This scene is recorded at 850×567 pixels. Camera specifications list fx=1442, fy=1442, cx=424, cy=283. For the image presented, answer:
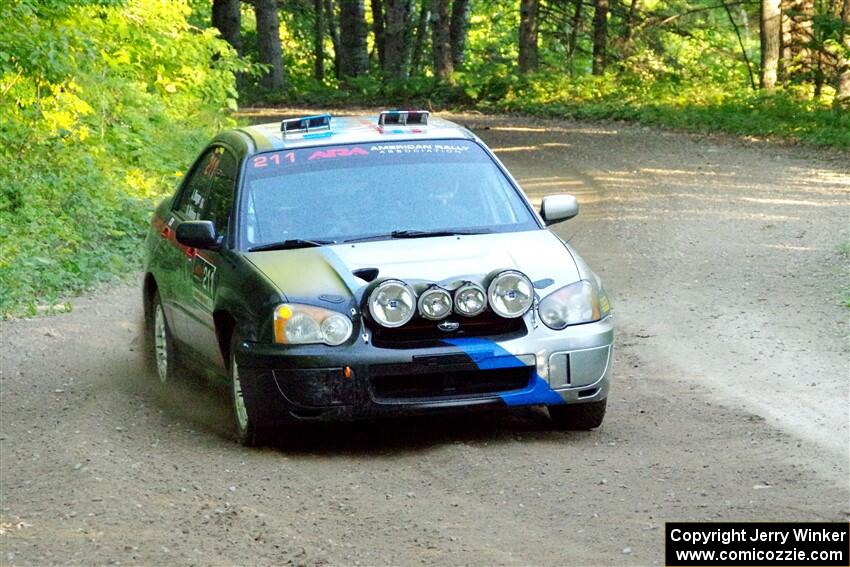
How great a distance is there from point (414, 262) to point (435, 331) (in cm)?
44

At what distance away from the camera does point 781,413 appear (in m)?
8.20

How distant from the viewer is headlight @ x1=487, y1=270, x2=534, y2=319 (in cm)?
735

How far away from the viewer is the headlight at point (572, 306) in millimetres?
7484

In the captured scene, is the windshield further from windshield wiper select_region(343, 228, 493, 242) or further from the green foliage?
the green foliage

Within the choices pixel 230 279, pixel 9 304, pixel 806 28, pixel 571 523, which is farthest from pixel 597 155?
pixel 571 523

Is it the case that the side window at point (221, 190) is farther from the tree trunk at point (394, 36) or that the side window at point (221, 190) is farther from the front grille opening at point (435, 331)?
the tree trunk at point (394, 36)

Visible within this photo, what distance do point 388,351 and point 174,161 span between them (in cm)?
1338

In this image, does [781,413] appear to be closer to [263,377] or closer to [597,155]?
[263,377]

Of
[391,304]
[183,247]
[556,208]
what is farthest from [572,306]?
[183,247]

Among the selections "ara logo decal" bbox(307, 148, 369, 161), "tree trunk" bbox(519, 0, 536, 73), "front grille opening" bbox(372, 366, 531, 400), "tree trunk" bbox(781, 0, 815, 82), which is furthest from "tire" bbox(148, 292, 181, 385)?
"tree trunk" bbox(519, 0, 536, 73)

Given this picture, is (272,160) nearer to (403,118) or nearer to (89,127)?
(403,118)

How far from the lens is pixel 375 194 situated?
8.43m

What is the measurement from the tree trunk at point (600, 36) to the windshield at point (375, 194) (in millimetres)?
30852

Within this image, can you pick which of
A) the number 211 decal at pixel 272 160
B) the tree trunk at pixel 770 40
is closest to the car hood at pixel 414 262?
the number 211 decal at pixel 272 160
